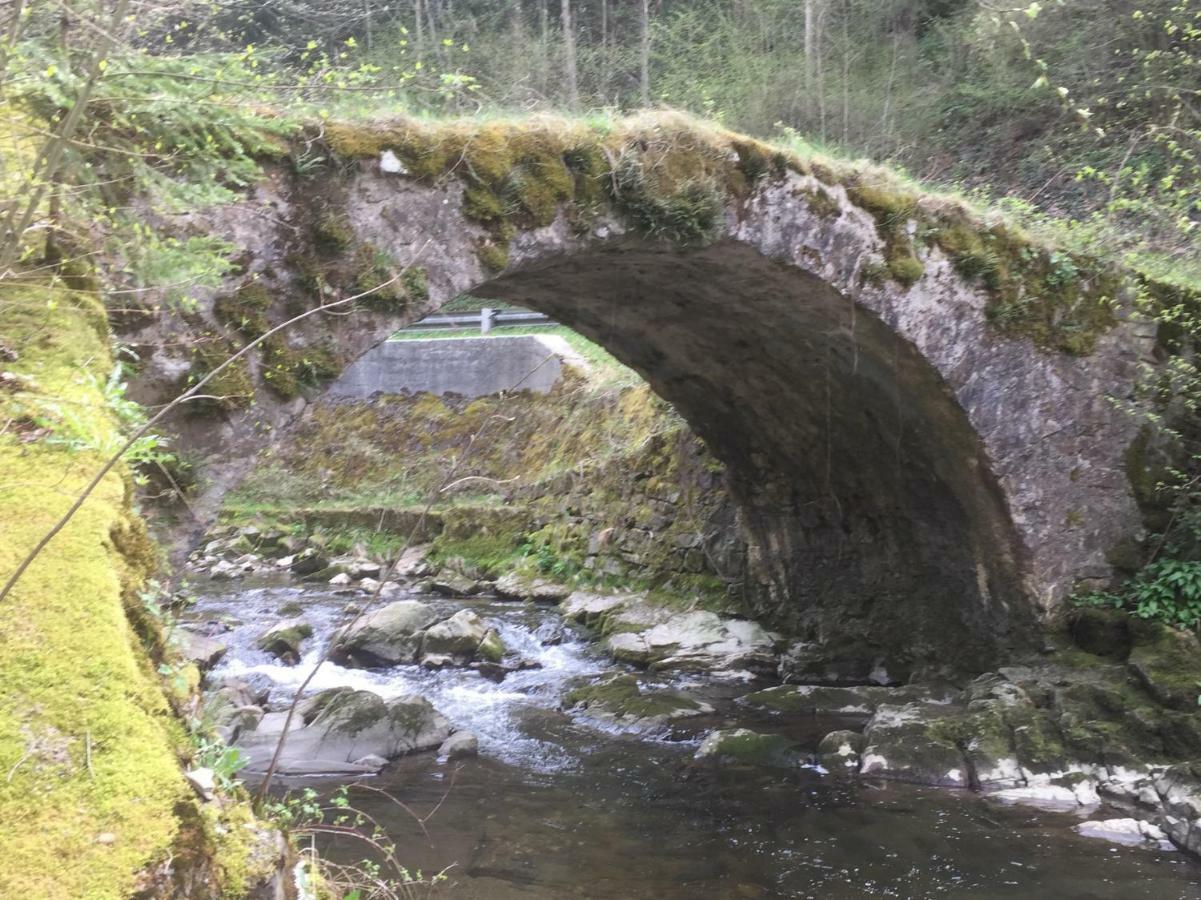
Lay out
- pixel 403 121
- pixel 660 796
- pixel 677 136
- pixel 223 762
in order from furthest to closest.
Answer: pixel 660 796
pixel 677 136
pixel 403 121
pixel 223 762

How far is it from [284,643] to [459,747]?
11.7 feet

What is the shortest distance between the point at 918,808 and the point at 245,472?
4.49 metres

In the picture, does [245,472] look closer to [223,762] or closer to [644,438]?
[223,762]

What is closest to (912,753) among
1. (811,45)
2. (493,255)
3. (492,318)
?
(493,255)

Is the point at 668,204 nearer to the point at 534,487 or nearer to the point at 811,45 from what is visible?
the point at 534,487

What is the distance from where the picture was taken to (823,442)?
863 cm

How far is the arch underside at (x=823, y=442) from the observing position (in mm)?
6684

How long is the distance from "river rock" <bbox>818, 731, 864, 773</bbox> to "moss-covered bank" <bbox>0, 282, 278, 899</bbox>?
211 inches

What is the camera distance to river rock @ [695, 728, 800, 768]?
6730 mm

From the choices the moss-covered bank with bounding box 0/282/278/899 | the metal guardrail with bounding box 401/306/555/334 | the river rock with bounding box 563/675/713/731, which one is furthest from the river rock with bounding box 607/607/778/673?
the metal guardrail with bounding box 401/306/555/334

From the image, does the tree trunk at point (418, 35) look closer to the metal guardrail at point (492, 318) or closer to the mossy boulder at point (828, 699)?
the metal guardrail at point (492, 318)

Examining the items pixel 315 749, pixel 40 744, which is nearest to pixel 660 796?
pixel 315 749

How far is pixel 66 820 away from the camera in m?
1.42

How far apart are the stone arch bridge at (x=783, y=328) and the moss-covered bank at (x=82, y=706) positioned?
169cm
